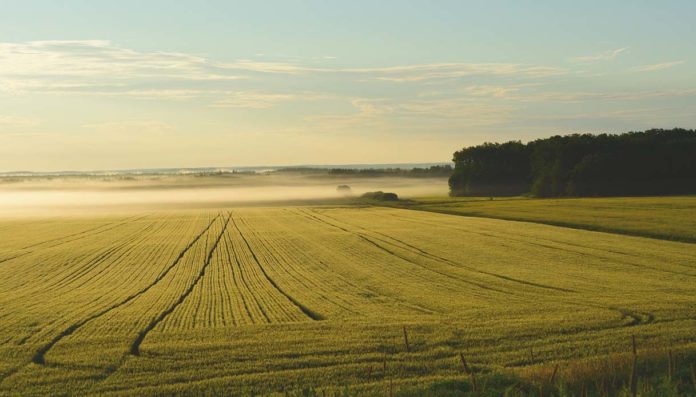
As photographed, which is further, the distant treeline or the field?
the distant treeline

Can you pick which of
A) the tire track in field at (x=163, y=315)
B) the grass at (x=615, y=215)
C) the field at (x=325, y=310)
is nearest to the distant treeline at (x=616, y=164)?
the grass at (x=615, y=215)

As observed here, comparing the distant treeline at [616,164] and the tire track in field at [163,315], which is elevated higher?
the distant treeline at [616,164]

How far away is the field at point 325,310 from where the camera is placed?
53.2ft

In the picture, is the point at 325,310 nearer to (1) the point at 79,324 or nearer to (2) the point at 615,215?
(1) the point at 79,324

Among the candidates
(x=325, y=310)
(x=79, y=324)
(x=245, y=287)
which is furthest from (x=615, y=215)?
(x=79, y=324)

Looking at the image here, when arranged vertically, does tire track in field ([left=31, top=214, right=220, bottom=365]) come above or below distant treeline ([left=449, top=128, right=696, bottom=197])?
below

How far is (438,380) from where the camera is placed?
1501cm

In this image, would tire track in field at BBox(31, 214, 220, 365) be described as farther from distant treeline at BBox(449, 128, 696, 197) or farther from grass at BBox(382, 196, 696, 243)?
distant treeline at BBox(449, 128, 696, 197)

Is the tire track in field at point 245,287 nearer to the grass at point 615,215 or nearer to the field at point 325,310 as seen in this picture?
the field at point 325,310

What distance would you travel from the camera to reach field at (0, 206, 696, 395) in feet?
53.2

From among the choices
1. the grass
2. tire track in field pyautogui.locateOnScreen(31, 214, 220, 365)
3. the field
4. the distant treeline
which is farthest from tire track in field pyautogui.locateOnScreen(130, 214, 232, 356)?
the distant treeline

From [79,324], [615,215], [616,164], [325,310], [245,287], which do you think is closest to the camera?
[79,324]

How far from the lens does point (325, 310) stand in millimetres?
23641

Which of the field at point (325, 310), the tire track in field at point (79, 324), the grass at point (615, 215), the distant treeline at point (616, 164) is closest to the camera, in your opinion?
the field at point (325, 310)
